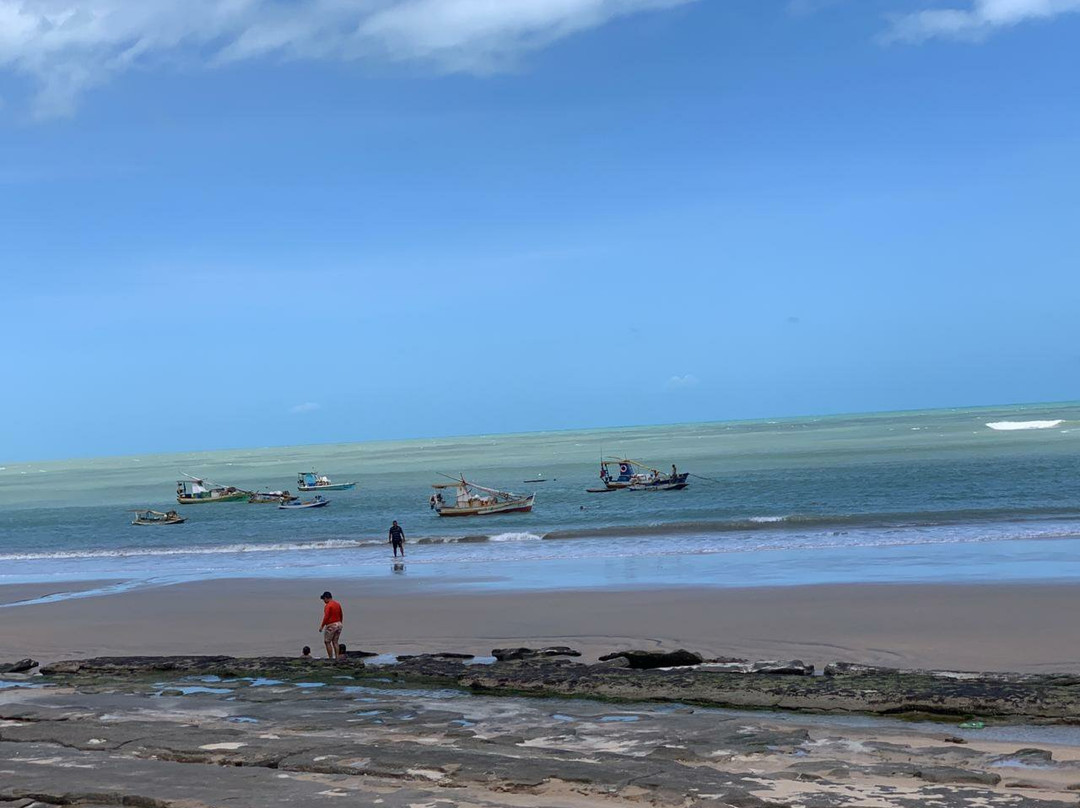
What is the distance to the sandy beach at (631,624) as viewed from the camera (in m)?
17.2

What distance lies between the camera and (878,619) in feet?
64.2

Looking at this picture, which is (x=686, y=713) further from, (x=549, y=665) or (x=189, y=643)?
(x=189, y=643)

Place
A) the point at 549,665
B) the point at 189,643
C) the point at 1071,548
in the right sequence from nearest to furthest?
the point at 549,665, the point at 189,643, the point at 1071,548

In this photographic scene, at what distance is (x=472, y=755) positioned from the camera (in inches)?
402

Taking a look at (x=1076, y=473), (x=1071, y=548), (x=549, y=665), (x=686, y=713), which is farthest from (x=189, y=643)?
(x=1076, y=473)

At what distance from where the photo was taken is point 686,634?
19.2 metres

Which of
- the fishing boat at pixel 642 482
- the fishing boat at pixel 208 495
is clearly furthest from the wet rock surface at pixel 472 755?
the fishing boat at pixel 208 495

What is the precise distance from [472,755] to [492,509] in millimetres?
44440

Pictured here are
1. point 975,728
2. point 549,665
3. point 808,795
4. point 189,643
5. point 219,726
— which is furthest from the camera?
point 189,643

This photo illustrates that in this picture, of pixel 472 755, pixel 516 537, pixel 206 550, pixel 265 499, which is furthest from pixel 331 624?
pixel 265 499

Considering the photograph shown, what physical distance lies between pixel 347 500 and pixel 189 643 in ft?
174

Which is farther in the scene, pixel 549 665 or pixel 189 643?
pixel 189 643

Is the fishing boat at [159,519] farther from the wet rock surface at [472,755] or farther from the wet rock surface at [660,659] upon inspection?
the wet rock surface at [660,659]

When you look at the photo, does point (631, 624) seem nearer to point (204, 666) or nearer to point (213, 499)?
point (204, 666)
